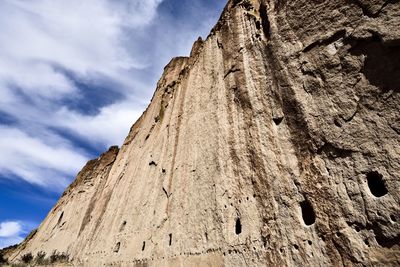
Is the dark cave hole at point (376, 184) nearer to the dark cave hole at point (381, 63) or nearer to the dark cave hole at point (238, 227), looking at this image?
the dark cave hole at point (381, 63)

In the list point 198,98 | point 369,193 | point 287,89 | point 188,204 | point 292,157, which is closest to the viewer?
point 369,193

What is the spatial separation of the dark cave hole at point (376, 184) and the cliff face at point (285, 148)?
0.02 metres

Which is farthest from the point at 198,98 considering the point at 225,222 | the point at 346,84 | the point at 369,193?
the point at 369,193

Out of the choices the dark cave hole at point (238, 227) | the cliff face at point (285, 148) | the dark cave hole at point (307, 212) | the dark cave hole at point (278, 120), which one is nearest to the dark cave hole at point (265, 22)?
the cliff face at point (285, 148)

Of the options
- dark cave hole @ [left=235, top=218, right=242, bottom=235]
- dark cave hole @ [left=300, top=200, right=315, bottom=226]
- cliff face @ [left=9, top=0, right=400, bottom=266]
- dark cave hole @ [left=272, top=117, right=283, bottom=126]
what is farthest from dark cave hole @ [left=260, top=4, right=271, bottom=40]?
dark cave hole @ [left=235, top=218, right=242, bottom=235]

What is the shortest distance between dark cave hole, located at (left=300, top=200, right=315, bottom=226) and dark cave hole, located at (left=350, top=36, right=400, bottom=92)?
8.59 feet

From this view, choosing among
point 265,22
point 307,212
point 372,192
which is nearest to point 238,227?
point 307,212

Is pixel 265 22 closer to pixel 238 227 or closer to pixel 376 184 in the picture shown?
pixel 376 184

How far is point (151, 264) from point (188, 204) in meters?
2.44

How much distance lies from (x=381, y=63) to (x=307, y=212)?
10.6 feet

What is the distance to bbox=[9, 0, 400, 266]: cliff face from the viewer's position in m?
5.54

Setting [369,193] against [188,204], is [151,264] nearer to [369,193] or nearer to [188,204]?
[188,204]

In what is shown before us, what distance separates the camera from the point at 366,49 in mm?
6223

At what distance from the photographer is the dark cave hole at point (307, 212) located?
240 inches
